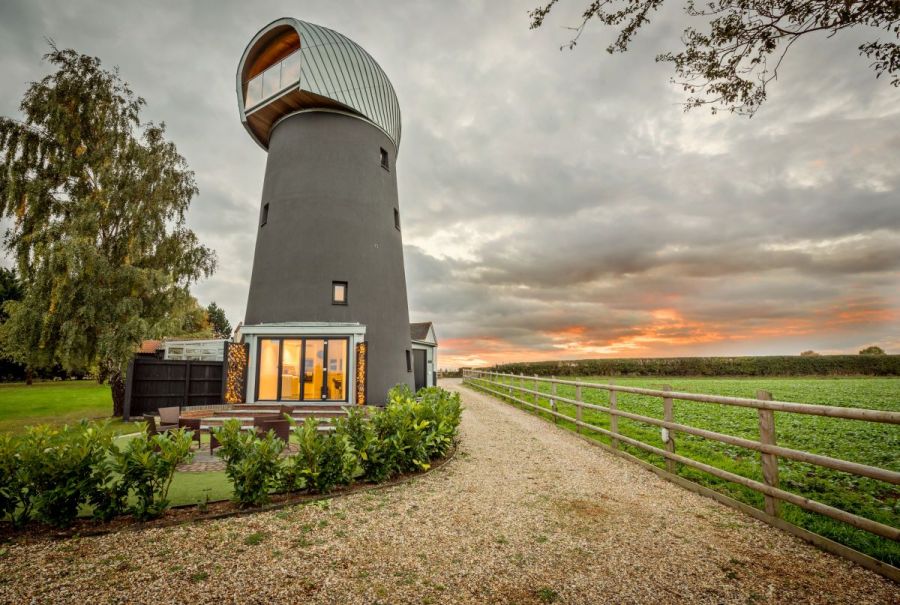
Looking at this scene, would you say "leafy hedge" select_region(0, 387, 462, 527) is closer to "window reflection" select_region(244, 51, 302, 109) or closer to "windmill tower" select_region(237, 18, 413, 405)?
"windmill tower" select_region(237, 18, 413, 405)

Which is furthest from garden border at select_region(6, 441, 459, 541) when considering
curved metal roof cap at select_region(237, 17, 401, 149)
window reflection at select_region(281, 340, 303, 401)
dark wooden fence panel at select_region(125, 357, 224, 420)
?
curved metal roof cap at select_region(237, 17, 401, 149)

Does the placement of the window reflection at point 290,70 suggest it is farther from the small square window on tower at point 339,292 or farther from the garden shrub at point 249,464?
the garden shrub at point 249,464

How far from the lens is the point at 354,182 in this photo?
13.8 metres

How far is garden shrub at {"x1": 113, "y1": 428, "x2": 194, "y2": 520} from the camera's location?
4055 millimetres

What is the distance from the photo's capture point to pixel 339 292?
1291 cm

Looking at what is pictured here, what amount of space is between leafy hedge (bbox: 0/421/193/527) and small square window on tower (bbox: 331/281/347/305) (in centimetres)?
858

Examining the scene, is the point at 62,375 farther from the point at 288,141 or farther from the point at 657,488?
the point at 657,488

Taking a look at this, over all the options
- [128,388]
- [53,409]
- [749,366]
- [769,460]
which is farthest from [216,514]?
[749,366]

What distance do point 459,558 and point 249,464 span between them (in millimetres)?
2640

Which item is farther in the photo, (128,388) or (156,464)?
(128,388)

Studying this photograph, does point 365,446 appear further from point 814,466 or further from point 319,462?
point 814,466

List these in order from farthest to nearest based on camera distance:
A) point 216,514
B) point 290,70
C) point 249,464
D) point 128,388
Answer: point 290,70 < point 128,388 < point 249,464 < point 216,514

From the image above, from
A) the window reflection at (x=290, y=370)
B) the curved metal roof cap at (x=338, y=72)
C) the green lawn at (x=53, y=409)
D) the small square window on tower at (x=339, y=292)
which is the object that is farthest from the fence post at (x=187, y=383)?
the curved metal roof cap at (x=338, y=72)

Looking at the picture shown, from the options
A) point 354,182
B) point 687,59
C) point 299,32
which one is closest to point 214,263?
point 354,182
